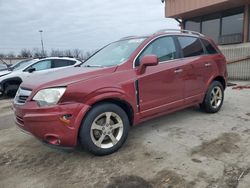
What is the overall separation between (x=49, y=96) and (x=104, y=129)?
0.90 meters

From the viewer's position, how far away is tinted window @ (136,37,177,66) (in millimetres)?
4461

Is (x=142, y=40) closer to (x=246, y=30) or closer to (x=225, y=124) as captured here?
(x=225, y=124)

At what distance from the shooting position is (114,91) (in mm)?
3738

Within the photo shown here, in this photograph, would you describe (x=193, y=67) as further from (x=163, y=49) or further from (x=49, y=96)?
(x=49, y=96)

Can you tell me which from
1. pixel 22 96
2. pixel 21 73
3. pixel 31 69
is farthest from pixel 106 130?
pixel 21 73

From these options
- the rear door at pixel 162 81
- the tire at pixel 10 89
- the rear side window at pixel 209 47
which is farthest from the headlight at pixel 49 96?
the tire at pixel 10 89

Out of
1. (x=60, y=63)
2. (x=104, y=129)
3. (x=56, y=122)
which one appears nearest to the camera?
(x=56, y=122)

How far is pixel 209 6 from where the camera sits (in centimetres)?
1327

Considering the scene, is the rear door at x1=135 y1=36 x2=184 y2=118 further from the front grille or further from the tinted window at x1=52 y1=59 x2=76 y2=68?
the tinted window at x1=52 y1=59 x2=76 y2=68

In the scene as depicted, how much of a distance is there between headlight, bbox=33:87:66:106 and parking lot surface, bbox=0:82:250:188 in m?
0.90

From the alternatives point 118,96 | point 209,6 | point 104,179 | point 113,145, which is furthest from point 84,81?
point 209,6

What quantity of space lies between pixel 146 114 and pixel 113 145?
2.67 ft

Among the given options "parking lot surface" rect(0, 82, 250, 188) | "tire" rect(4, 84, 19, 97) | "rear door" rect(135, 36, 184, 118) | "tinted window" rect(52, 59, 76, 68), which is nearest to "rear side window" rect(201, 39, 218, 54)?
"rear door" rect(135, 36, 184, 118)

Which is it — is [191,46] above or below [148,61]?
above
